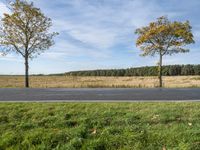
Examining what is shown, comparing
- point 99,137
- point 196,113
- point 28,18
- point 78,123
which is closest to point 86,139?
point 99,137

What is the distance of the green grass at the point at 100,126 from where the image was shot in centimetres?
548

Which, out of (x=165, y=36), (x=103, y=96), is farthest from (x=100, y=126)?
(x=165, y=36)

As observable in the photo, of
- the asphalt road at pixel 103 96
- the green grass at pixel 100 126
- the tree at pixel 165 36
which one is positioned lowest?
the green grass at pixel 100 126

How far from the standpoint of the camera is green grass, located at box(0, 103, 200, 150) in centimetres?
548

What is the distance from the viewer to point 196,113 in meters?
7.12

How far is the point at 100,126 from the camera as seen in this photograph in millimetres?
6410

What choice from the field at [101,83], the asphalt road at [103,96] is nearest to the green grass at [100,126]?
the asphalt road at [103,96]

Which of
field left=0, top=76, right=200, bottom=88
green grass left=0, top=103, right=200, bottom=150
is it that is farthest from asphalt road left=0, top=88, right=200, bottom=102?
field left=0, top=76, right=200, bottom=88

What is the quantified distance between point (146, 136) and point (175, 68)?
344ft

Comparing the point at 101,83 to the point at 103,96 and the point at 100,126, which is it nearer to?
the point at 103,96

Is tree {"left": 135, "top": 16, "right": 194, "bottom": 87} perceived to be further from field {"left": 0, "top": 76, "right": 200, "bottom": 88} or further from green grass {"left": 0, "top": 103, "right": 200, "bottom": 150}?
green grass {"left": 0, "top": 103, "right": 200, "bottom": 150}

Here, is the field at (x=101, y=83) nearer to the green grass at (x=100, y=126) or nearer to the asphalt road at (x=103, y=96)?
the asphalt road at (x=103, y=96)

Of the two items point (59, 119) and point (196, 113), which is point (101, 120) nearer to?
point (59, 119)

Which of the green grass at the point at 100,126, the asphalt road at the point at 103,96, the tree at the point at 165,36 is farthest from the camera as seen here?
the tree at the point at 165,36
